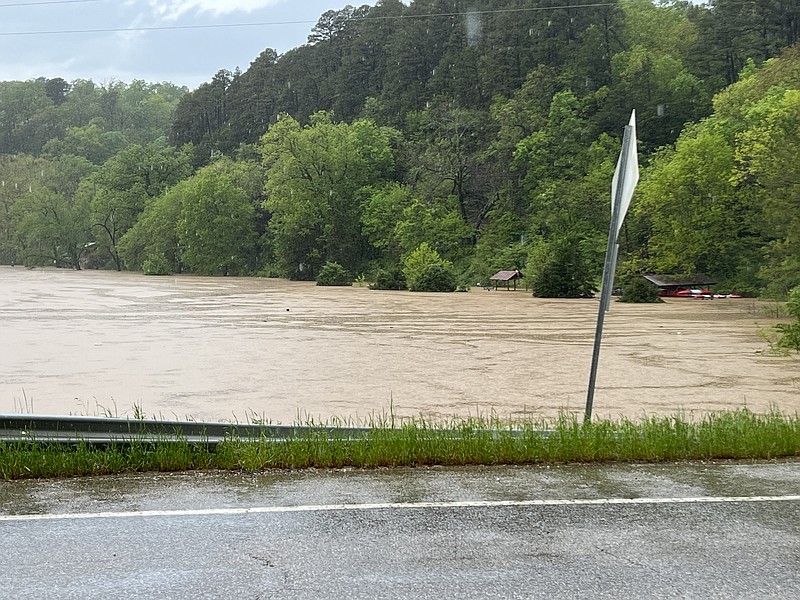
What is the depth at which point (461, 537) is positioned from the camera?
4504 millimetres

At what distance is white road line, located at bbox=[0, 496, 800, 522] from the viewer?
191 inches

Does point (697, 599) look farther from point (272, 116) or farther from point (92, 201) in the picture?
point (272, 116)

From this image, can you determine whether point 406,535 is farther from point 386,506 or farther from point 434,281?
point 434,281

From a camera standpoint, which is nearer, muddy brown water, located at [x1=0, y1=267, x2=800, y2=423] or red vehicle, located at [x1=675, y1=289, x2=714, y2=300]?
muddy brown water, located at [x1=0, y1=267, x2=800, y2=423]

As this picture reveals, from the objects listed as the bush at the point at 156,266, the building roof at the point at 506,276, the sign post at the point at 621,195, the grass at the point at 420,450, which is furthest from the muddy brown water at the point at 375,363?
the bush at the point at 156,266

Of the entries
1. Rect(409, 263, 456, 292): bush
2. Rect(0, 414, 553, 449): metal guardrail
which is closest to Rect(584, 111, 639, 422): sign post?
Rect(0, 414, 553, 449): metal guardrail

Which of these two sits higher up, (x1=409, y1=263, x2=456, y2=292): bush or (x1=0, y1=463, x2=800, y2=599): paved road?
(x1=0, y1=463, x2=800, y2=599): paved road

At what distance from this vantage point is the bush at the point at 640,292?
37.7 m

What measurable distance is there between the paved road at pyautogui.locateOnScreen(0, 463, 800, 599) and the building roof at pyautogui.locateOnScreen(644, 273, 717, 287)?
123ft

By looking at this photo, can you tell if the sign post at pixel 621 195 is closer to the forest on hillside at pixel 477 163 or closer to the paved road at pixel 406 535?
the paved road at pixel 406 535

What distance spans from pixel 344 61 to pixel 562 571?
94.1 m

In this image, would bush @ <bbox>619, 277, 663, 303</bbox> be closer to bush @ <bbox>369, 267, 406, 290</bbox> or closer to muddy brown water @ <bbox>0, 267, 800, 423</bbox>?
muddy brown water @ <bbox>0, 267, 800, 423</bbox>

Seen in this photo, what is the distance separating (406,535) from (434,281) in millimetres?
43225

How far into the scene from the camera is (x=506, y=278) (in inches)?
1909
